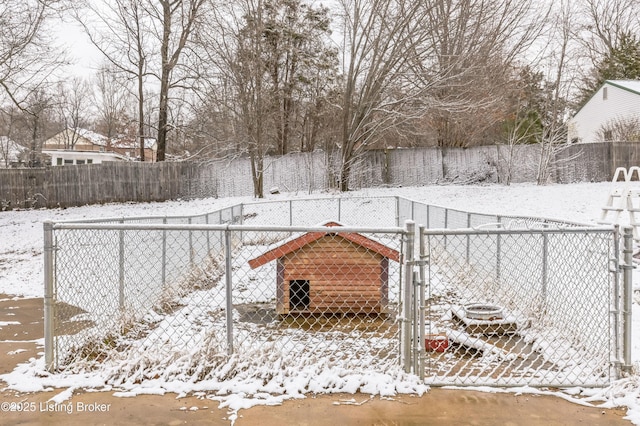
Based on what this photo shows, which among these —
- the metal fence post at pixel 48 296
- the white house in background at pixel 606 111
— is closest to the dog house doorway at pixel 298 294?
the metal fence post at pixel 48 296

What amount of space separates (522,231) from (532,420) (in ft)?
4.04

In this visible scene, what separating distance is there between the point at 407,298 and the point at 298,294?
3.03 meters

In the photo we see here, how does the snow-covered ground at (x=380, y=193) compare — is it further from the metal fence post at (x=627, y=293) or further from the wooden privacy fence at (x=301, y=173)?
the wooden privacy fence at (x=301, y=173)

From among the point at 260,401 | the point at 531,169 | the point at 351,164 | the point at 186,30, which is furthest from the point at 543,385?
the point at 186,30

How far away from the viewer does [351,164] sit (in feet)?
63.6

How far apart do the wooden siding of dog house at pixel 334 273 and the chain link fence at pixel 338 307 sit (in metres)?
0.01

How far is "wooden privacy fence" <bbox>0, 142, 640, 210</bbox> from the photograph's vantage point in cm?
1864

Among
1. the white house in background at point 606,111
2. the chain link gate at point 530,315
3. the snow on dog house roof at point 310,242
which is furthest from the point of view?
the white house in background at point 606,111

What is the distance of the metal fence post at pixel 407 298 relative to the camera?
11.2 feet

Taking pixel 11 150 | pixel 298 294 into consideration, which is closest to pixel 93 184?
pixel 298 294

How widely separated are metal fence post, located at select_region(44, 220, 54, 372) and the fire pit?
380cm

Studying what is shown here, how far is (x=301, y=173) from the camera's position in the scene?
20.2 m

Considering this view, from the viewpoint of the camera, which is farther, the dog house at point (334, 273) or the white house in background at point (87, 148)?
the white house in background at point (87, 148)

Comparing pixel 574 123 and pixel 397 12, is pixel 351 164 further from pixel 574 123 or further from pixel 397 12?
pixel 574 123
